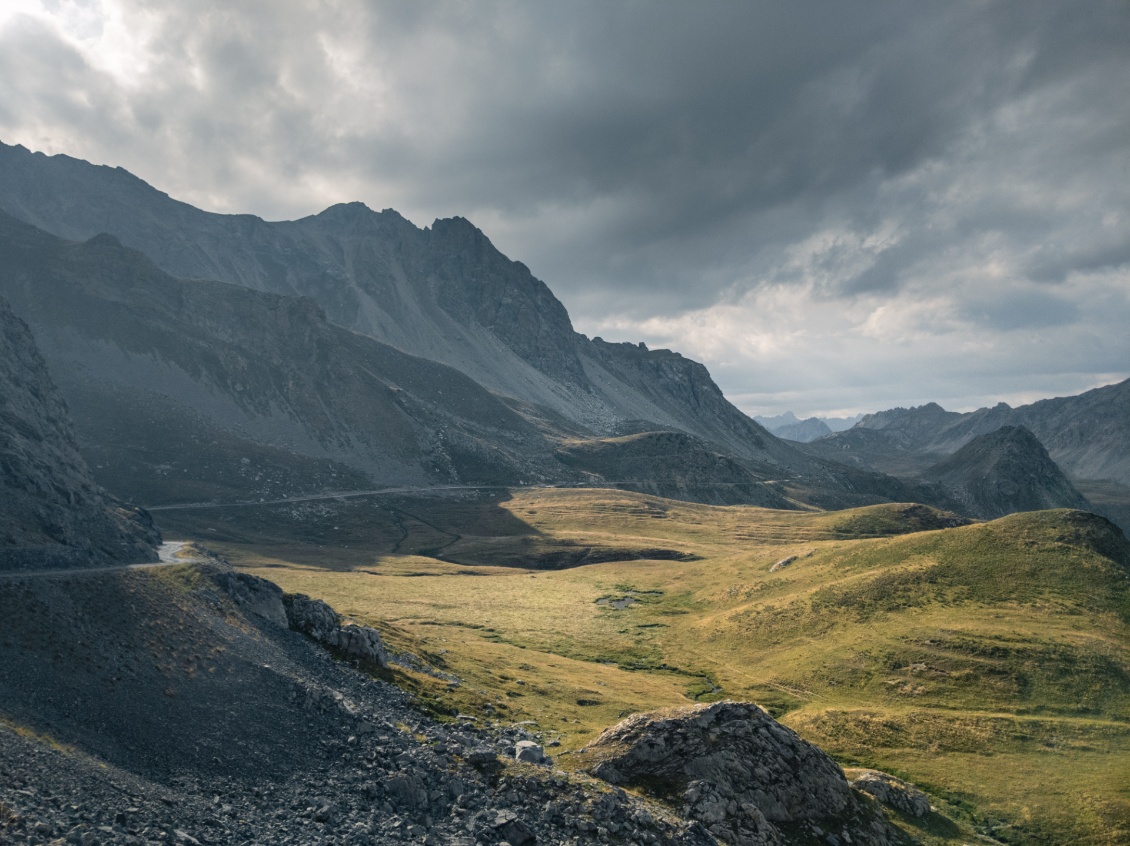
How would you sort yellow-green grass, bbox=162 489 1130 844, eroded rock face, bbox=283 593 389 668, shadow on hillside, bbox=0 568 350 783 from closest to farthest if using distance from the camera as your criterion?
shadow on hillside, bbox=0 568 350 783, yellow-green grass, bbox=162 489 1130 844, eroded rock face, bbox=283 593 389 668

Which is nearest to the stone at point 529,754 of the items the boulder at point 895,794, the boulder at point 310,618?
the boulder at point 895,794

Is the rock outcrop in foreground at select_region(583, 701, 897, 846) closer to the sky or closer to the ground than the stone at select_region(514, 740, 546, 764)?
closer to the ground

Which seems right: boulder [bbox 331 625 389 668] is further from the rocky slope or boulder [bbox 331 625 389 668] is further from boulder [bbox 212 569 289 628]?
the rocky slope

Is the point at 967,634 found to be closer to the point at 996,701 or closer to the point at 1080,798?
the point at 996,701

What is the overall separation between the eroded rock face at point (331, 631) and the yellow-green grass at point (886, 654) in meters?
3.53

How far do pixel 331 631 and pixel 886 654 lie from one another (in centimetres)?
5408

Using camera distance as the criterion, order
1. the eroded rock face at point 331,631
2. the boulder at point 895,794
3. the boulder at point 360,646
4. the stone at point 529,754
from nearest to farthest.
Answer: the stone at point 529,754, the boulder at point 895,794, the boulder at point 360,646, the eroded rock face at point 331,631

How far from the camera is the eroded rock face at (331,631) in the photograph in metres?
53.9

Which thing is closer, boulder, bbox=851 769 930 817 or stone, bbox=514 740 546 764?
stone, bbox=514 740 546 764

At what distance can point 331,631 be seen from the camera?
5512cm

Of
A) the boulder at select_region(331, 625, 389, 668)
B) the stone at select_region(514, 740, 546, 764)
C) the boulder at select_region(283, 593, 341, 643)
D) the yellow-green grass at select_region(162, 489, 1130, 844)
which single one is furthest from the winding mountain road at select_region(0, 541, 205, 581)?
the stone at select_region(514, 740, 546, 764)

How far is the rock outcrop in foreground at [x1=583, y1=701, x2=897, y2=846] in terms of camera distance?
3831 cm

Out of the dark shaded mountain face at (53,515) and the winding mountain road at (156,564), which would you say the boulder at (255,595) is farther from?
the dark shaded mountain face at (53,515)

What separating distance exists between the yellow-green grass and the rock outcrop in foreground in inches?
263
